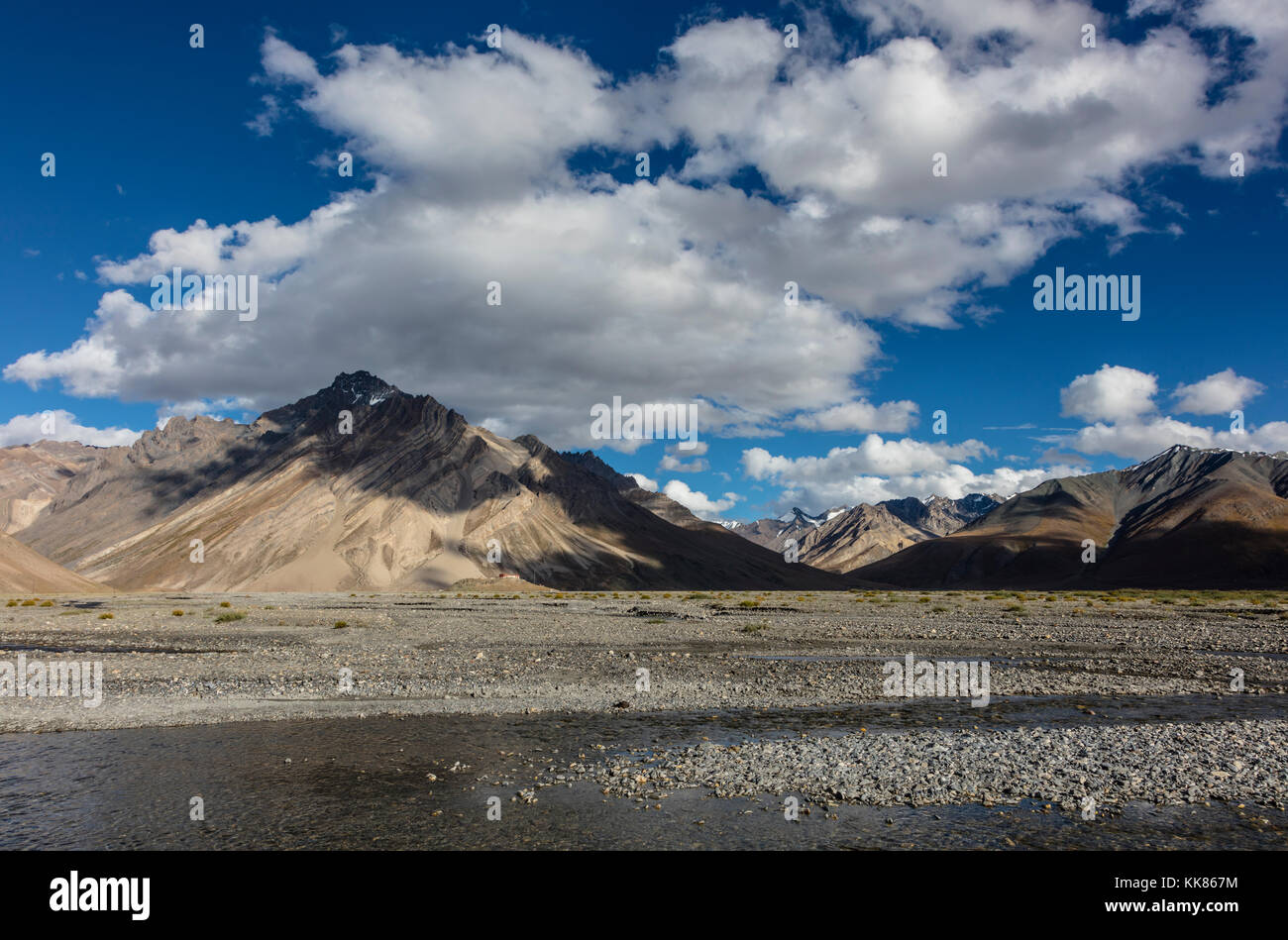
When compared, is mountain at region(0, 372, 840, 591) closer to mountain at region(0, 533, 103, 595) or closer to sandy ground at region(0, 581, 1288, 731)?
mountain at region(0, 533, 103, 595)

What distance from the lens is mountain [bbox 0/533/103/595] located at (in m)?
92.8

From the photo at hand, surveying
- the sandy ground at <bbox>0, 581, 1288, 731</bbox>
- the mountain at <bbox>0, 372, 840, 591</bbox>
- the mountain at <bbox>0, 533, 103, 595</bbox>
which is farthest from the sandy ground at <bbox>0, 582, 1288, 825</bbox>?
the mountain at <bbox>0, 372, 840, 591</bbox>

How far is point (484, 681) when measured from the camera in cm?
2642

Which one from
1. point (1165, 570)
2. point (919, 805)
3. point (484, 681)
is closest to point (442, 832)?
point (919, 805)

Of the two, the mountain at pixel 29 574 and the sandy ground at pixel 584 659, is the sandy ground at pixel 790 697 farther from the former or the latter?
the mountain at pixel 29 574

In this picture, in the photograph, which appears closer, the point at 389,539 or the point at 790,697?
the point at 790,697

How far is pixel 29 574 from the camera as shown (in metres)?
97.5

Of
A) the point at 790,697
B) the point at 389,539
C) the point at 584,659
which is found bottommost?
the point at 584,659

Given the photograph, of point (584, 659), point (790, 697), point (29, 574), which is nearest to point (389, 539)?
point (29, 574)

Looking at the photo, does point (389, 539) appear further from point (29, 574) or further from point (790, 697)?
point (790, 697)

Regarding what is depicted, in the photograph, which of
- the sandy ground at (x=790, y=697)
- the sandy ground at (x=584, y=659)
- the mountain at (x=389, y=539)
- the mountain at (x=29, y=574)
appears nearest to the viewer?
the sandy ground at (x=790, y=697)

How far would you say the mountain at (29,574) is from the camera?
92.8 m

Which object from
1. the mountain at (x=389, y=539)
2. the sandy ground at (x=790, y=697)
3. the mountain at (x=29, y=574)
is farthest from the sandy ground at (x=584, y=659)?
the mountain at (x=389, y=539)
